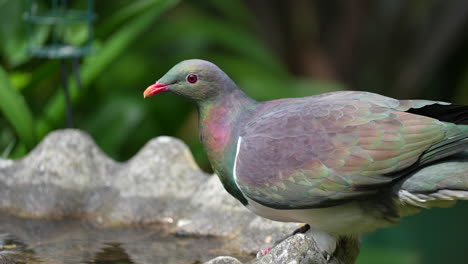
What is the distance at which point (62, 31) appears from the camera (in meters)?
4.67

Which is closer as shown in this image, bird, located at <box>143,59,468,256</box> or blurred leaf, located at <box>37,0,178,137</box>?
bird, located at <box>143,59,468,256</box>

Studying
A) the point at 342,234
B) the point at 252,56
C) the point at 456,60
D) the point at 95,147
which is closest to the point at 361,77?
the point at 456,60

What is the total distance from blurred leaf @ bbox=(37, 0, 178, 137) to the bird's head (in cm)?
196

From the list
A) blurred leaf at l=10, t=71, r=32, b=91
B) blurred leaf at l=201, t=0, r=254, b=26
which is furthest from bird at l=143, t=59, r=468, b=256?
blurred leaf at l=201, t=0, r=254, b=26

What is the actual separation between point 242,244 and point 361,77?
4.32 meters

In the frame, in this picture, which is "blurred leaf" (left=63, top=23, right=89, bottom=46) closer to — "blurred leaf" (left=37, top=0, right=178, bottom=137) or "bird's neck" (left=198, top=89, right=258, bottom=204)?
"blurred leaf" (left=37, top=0, right=178, bottom=137)

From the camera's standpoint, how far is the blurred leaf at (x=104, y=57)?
4.52m

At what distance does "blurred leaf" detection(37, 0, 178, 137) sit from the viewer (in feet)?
14.8

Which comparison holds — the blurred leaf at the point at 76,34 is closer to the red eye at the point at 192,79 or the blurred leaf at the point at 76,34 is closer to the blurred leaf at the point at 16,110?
the blurred leaf at the point at 16,110

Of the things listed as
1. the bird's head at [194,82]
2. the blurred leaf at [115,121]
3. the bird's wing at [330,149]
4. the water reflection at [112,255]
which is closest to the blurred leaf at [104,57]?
the blurred leaf at [115,121]

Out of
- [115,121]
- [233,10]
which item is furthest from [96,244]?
[233,10]

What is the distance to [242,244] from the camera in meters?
2.91

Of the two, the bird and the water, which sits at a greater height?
the bird

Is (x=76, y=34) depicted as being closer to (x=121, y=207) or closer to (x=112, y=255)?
(x=121, y=207)
